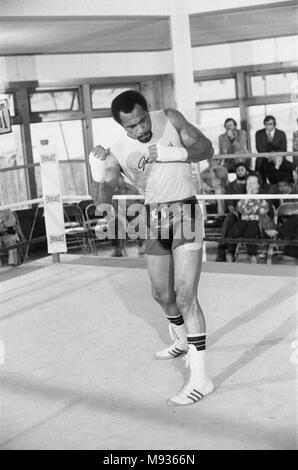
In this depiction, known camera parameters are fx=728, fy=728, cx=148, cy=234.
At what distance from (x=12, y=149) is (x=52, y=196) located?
13.4ft

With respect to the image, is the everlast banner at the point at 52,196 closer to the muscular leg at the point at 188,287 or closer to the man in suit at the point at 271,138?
the man in suit at the point at 271,138

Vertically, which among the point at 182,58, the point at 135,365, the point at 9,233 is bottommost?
the point at 135,365

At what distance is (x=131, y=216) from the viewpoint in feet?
24.4

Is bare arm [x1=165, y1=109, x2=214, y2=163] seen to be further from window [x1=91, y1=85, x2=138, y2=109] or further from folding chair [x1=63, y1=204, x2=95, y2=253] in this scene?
window [x1=91, y1=85, x2=138, y2=109]

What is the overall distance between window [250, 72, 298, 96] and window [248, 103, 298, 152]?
168mm

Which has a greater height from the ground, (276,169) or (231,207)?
(276,169)

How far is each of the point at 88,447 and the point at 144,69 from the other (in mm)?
7789

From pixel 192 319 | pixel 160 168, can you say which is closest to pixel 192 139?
pixel 160 168

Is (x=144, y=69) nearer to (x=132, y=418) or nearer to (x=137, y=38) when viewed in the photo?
(x=137, y=38)

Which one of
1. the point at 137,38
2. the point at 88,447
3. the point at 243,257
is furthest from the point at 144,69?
the point at 88,447

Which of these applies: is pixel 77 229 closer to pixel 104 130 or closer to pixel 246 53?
pixel 104 130

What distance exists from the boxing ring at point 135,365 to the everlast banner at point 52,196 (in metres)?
0.41

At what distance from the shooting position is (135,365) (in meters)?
3.18

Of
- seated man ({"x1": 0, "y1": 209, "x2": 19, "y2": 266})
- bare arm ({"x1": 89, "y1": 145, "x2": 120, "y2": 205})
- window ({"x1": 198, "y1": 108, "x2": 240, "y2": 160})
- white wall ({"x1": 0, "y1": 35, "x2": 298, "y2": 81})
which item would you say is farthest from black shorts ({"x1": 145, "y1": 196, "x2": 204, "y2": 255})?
window ({"x1": 198, "y1": 108, "x2": 240, "y2": 160})
